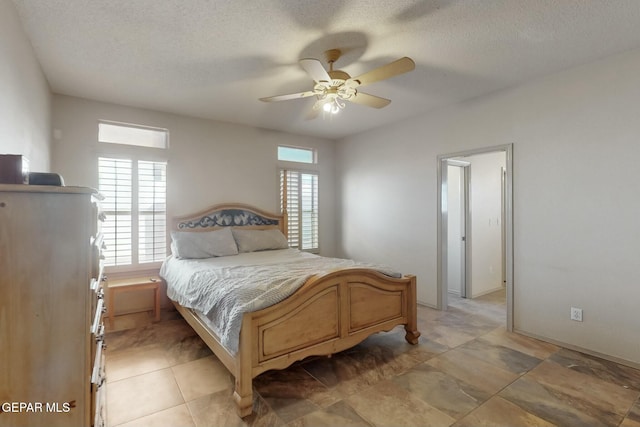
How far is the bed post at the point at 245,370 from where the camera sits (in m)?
1.99

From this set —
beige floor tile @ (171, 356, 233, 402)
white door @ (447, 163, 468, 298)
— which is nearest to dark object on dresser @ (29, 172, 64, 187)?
beige floor tile @ (171, 356, 233, 402)

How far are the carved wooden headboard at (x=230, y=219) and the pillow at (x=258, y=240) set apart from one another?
9.0 inches

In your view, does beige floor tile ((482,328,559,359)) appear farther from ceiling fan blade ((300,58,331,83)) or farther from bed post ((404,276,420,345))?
ceiling fan blade ((300,58,331,83))

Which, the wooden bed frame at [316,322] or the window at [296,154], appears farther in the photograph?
the window at [296,154]

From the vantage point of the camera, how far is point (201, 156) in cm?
434

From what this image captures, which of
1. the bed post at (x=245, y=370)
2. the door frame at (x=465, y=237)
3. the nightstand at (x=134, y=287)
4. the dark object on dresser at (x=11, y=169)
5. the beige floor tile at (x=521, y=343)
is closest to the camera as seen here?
the dark object on dresser at (x=11, y=169)

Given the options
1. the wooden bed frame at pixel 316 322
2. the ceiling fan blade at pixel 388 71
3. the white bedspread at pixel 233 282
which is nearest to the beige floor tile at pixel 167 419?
the wooden bed frame at pixel 316 322

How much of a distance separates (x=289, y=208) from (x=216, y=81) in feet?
7.94

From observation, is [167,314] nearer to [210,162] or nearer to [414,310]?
[210,162]

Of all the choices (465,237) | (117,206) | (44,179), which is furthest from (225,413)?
(465,237)

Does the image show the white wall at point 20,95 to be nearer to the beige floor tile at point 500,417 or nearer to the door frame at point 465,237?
the beige floor tile at point 500,417

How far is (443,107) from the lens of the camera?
3945 millimetres

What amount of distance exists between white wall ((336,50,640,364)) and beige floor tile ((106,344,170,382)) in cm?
335

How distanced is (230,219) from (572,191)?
13.2 ft
